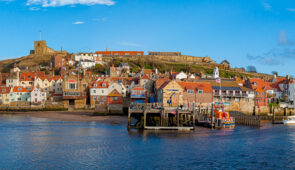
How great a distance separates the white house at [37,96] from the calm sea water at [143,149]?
139ft

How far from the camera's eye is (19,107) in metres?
88.6

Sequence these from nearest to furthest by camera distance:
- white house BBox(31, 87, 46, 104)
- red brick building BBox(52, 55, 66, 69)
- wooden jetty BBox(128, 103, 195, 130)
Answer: wooden jetty BBox(128, 103, 195, 130), white house BBox(31, 87, 46, 104), red brick building BBox(52, 55, 66, 69)

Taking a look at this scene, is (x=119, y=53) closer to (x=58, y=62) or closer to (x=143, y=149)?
(x=58, y=62)

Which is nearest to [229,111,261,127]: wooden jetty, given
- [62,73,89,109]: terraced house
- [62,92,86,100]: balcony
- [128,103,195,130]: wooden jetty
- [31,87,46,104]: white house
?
[128,103,195,130]: wooden jetty

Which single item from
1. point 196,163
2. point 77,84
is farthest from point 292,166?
point 77,84

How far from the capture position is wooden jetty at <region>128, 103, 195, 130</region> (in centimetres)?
4887

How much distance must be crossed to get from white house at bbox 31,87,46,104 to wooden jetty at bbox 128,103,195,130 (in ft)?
153

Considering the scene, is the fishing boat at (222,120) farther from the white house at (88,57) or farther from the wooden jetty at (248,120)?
the white house at (88,57)

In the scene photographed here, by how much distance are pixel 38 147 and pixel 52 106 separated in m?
53.0

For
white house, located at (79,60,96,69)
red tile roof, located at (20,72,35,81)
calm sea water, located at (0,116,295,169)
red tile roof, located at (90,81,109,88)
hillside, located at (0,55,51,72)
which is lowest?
calm sea water, located at (0,116,295,169)

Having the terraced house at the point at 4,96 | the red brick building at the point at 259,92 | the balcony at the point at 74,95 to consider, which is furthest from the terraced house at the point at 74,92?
the red brick building at the point at 259,92

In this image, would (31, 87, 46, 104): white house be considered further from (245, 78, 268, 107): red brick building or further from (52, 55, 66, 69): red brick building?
(245, 78, 268, 107): red brick building

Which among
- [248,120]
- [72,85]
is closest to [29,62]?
[72,85]

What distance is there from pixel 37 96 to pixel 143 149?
63514 mm
